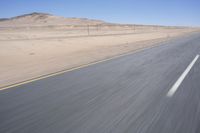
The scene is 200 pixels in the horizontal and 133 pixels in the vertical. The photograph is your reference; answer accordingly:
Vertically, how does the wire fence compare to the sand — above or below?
below

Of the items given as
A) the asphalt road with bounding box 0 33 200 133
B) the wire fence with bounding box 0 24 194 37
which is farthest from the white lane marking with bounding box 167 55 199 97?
the wire fence with bounding box 0 24 194 37

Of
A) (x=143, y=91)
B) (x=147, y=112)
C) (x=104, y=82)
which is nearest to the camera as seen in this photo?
(x=147, y=112)

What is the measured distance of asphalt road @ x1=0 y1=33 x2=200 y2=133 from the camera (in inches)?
162

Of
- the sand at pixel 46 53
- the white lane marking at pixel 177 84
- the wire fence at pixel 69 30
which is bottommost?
the wire fence at pixel 69 30

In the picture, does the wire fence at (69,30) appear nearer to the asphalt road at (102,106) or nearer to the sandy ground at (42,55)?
the sandy ground at (42,55)

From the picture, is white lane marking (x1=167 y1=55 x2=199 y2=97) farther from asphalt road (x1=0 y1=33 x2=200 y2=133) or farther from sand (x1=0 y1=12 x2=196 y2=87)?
sand (x1=0 y1=12 x2=196 y2=87)

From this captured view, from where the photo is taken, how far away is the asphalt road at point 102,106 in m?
4.12

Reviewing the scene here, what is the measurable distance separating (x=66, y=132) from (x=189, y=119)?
2401 millimetres

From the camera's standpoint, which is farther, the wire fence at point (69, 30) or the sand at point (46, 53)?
the wire fence at point (69, 30)

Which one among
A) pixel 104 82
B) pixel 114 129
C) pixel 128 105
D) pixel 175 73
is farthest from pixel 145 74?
pixel 114 129

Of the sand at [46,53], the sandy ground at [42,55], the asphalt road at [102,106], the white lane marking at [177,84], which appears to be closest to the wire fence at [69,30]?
the sand at [46,53]

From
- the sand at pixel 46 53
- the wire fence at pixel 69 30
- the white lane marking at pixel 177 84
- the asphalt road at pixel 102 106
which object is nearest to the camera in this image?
the asphalt road at pixel 102 106

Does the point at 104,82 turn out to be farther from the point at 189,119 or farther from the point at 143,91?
the point at 189,119

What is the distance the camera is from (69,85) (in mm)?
7332
